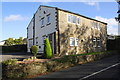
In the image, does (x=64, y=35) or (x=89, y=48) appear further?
(x=89, y=48)

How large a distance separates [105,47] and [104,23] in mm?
5872

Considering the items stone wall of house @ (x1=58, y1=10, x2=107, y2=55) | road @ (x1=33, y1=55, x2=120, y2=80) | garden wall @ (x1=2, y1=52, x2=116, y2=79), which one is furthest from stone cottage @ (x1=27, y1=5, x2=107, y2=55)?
road @ (x1=33, y1=55, x2=120, y2=80)

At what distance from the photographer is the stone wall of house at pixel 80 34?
24922mm

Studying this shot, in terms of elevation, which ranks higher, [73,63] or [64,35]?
[64,35]

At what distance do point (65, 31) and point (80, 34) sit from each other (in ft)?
14.4

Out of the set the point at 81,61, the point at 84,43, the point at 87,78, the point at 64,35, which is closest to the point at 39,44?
the point at 64,35

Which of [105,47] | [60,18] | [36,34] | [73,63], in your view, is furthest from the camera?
[105,47]

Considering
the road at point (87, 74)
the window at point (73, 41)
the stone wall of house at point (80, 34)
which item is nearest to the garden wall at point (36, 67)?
the road at point (87, 74)

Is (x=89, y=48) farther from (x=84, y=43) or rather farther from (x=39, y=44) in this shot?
(x=39, y=44)

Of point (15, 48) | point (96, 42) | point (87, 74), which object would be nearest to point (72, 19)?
point (96, 42)

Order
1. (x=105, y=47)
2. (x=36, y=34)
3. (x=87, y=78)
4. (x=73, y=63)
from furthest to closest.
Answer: (x=105, y=47), (x=36, y=34), (x=73, y=63), (x=87, y=78)

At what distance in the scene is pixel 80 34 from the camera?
28.5 metres

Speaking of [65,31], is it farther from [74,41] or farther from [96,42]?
[96,42]

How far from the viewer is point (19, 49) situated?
1677 inches
